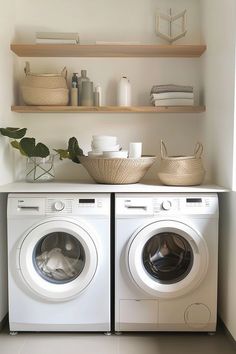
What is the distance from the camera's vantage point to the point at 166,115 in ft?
9.73

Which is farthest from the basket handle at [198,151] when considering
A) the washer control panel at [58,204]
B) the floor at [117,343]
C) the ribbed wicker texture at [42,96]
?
the floor at [117,343]

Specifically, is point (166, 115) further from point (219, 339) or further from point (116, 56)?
point (219, 339)

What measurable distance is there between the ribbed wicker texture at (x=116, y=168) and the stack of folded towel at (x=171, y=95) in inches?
18.9

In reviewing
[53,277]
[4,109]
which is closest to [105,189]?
[53,277]

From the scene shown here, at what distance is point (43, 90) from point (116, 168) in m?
0.80

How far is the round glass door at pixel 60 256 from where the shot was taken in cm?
239

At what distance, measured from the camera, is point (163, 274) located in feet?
7.82

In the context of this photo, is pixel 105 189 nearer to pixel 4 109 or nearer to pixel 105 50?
pixel 4 109

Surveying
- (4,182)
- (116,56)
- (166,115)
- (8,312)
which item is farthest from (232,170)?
(8,312)

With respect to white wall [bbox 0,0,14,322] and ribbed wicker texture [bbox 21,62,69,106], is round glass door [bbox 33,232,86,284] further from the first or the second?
ribbed wicker texture [bbox 21,62,69,106]

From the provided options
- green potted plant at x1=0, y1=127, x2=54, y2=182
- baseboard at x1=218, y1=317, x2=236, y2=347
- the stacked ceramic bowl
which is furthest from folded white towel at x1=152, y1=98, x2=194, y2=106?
baseboard at x1=218, y1=317, x2=236, y2=347

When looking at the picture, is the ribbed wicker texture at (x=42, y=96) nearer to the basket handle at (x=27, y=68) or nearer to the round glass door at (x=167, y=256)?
the basket handle at (x=27, y=68)

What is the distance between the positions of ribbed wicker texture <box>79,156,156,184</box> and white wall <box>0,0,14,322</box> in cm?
54

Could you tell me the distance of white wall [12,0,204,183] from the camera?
2.92m
